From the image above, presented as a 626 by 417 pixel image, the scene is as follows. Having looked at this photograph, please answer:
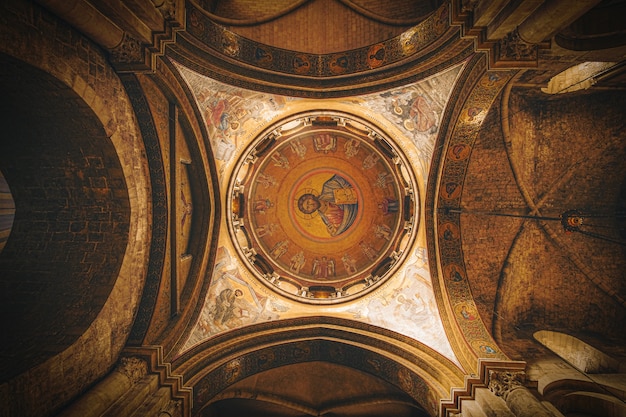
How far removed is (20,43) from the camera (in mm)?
4559

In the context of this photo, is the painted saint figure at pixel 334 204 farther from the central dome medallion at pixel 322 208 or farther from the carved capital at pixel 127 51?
the carved capital at pixel 127 51

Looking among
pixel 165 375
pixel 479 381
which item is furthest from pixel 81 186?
pixel 479 381

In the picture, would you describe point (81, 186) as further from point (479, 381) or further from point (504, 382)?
point (504, 382)

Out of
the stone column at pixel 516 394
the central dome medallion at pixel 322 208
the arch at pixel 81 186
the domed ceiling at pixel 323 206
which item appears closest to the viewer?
the arch at pixel 81 186

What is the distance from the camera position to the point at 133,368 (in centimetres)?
670

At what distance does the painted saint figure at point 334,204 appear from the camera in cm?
1209

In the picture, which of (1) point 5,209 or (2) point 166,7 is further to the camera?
(1) point 5,209

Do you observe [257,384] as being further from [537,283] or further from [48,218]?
[537,283]

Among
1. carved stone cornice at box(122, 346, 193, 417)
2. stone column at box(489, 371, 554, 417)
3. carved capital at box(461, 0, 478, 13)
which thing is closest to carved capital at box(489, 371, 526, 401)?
stone column at box(489, 371, 554, 417)

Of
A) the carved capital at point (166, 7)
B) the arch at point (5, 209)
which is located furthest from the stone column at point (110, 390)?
the carved capital at point (166, 7)

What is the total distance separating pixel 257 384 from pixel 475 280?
7708 mm

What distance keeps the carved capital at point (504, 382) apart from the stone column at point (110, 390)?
741 cm

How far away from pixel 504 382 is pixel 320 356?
4753mm

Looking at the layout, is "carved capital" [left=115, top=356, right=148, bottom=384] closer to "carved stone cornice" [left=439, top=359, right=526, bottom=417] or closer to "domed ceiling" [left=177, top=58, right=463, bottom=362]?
"domed ceiling" [left=177, top=58, right=463, bottom=362]
